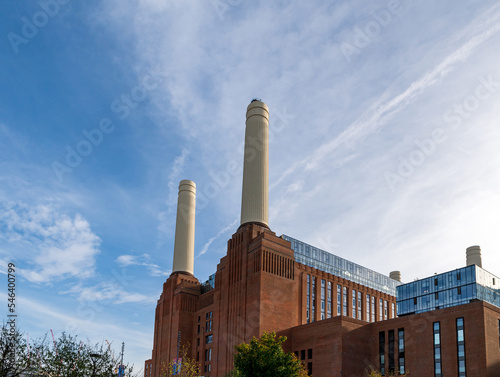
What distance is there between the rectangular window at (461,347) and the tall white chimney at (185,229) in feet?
204

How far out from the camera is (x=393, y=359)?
70375 mm

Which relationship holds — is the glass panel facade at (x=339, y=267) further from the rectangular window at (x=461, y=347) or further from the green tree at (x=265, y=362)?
the green tree at (x=265, y=362)

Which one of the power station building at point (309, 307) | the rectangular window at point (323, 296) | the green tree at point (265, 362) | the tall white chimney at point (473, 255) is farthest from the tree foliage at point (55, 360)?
the tall white chimney at point (473, 255)

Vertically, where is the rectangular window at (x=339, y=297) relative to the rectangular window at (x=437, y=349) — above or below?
above

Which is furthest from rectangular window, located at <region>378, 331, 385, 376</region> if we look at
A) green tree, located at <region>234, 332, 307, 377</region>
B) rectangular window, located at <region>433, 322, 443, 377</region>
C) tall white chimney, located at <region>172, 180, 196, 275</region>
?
tall white chimney, located at <region>172, 180, 196, 275</region>

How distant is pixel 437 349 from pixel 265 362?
2469 centimetres

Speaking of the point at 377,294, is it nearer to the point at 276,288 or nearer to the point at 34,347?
the point at 276,288

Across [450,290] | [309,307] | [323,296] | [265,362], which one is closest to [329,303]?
[323,296]

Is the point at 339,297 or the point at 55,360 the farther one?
the point at 339,297

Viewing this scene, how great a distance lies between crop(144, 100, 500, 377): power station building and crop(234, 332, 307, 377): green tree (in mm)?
16630

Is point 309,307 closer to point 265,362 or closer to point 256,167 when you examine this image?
point 256,167

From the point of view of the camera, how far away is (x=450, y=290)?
294ft

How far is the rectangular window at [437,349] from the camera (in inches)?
2516

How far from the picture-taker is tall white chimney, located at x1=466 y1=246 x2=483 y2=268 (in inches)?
4793
